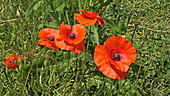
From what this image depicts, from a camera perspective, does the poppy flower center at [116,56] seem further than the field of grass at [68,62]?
No

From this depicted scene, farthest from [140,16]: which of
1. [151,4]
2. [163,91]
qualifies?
A: [163,91]

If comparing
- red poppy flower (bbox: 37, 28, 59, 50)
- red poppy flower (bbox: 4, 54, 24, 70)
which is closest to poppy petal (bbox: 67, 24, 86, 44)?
red poppy flower (bbox: 37, 28, 59, 50)

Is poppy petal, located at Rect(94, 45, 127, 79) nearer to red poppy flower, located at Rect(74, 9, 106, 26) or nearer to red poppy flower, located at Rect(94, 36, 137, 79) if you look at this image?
red poppy flower, located at Rect(94, 36, 137, 79)

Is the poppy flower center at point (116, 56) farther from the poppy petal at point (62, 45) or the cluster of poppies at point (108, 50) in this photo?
the poppy petal at point (62, 45)

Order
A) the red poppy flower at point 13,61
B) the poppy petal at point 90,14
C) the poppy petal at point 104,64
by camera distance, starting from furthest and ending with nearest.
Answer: the red poppy flower at point 13,61 < the poppy petal at point 90,14 < the poppy petal at point 104,64

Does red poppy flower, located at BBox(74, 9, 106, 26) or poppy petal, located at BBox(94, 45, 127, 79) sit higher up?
red poppy flower, located at BBox(74, 9, 106, 26)

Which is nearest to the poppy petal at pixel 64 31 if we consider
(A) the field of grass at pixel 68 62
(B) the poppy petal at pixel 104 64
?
(A) the field of grass at pixel 68 62

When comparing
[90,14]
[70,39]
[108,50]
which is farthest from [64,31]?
[108,50]
